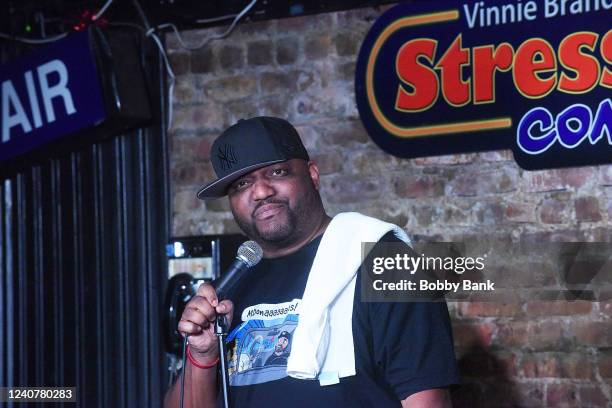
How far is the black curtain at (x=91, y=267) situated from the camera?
3.72 metres

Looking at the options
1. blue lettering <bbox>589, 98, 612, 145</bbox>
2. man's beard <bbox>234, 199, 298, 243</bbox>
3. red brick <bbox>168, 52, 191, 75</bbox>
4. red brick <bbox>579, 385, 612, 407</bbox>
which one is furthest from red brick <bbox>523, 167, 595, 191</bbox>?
red brick <bbox>168, 52, 191, 75</bbox>

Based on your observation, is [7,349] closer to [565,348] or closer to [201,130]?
[201,130]

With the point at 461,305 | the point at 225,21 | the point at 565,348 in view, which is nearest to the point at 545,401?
the point at 565,348

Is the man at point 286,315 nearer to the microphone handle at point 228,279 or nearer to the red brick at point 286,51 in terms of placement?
the microphone handle at point 228,279

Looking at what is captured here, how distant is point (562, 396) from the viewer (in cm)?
308

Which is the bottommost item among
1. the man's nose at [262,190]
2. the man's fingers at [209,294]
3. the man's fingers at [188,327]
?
the man's fingers at [188,327]

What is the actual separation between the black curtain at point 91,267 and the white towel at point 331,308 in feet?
5.29

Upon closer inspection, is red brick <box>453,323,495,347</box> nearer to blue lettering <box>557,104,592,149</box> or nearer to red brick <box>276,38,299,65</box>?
blue lettering <box>557,104,592,149</box>

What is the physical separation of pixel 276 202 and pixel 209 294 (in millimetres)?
406

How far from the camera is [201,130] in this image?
145 inches

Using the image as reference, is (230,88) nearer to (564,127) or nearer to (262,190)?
(564,127)

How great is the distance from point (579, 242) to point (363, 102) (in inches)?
35.3

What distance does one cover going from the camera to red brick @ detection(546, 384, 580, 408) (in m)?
3.06

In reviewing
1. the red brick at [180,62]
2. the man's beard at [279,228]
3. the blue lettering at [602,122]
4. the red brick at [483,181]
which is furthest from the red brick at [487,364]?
the red brick at [180,62]
